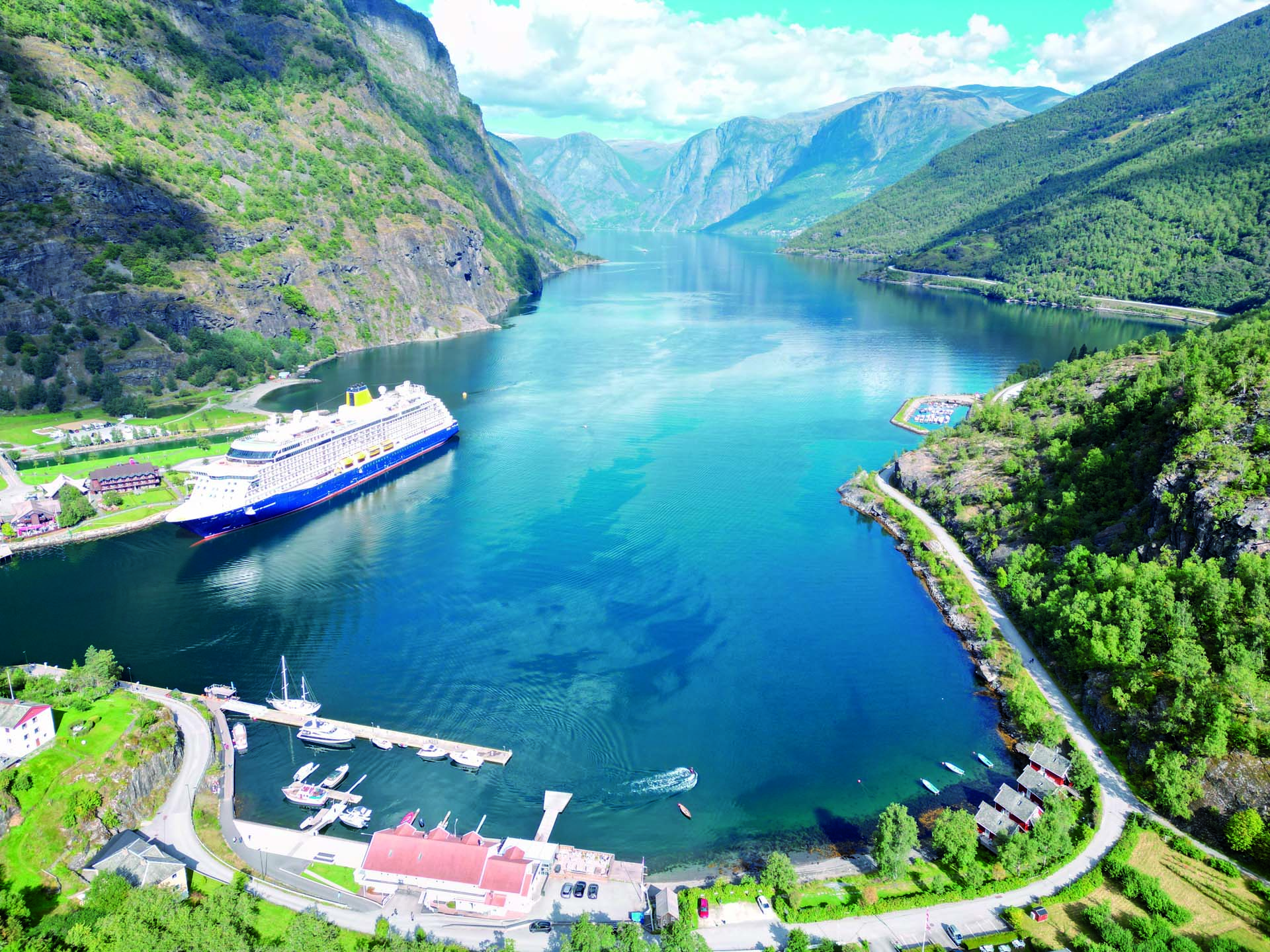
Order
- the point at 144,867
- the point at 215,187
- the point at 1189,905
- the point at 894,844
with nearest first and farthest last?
the point at 1189,905
the point at 144,867
the point at 894,844
the point at 215,187

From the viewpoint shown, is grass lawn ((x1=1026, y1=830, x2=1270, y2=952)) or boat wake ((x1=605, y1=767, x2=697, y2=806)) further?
boat wake ((x1=605, y1=767, x2=697, y2=806))

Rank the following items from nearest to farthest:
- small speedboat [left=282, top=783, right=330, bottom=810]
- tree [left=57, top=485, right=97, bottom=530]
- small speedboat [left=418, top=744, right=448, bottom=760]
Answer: small speedboat [left=282, top=783, right=330, bottom=810] → small speedboat [left=418, top=744, right=448, bottom=760] → tree [left=57, top=485, right=97, bottom=530]

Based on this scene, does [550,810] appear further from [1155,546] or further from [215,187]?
[215,187]

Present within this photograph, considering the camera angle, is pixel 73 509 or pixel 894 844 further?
pixel 73 509

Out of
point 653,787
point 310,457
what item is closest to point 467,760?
point 653,787

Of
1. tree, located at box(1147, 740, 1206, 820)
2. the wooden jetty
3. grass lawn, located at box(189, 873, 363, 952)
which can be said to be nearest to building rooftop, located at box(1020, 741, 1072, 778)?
tree, located at box(1147, 740, 1206, 820)

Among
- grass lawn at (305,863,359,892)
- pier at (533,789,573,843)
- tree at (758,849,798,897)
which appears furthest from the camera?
pier at (533,789,573,843)

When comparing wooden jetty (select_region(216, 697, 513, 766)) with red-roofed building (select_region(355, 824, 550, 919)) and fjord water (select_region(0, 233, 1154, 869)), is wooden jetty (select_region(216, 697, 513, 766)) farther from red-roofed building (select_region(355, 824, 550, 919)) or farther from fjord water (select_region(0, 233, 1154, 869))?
red-roofed building (select_region(355, 824, 550, 919))
